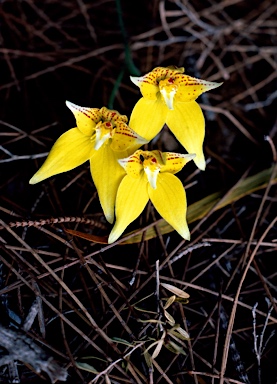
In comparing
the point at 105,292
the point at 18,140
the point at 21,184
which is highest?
the point at 18,140

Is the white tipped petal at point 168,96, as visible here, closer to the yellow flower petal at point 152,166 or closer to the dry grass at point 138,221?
the yellow flower petal at point 152,166

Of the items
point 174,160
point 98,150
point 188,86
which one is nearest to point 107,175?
point 98,150

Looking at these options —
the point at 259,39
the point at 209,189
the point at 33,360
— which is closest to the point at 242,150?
the point at 209,189

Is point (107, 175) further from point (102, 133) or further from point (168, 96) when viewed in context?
point (168, 96)

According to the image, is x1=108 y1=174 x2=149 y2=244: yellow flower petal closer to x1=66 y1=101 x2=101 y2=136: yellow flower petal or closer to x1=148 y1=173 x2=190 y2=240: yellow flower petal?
x1=148 y1=173 x2=190 y2=240: yellow flower petal

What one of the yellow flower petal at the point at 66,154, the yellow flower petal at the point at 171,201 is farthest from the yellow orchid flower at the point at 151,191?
the yellow flower petal at the point at 66,154

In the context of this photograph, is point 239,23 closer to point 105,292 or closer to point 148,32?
point 148,32

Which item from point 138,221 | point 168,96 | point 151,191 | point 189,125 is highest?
point 168,96
